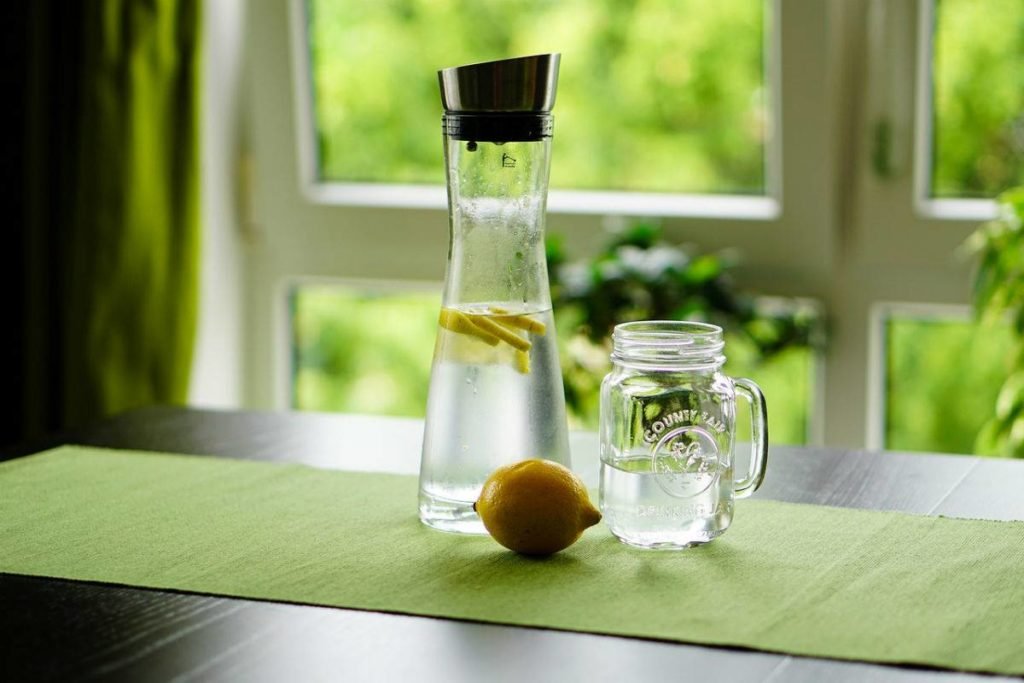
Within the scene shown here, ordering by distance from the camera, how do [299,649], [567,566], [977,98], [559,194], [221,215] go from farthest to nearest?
1. [221,215]
2. [559,194]
3. [977,98]
4. [567,566]
5. [299,649]

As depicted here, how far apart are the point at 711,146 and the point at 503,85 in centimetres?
165

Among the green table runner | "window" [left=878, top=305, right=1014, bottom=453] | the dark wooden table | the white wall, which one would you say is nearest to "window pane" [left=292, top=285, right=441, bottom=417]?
the white wall

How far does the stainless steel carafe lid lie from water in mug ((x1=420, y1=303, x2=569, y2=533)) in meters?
0.15

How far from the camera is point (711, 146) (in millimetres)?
2637

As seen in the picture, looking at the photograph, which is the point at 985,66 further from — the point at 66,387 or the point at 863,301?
the point at 66,387

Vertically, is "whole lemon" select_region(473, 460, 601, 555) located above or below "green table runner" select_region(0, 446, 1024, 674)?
above

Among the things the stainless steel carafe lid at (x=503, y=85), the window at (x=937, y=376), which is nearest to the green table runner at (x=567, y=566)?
the stainless steel carafe lid at (x=503, y=85)

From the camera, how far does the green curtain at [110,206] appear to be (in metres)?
2.52

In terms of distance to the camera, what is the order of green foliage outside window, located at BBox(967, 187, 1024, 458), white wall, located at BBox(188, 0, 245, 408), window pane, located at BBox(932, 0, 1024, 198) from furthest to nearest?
1. white wall, located at BBox(188, 0, 245, 408)
2. window pane, located at BBox(932, 0, 1024, 198)
3. green foliage outside window, located at BBox(967, 187, 1024, 458)

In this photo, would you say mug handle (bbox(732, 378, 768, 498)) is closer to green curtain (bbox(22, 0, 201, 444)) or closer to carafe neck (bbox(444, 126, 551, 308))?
carafe neck (bbox(444, 126, 551, 308))

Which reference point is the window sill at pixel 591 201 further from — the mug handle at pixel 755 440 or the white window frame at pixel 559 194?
the mug handle at pixel 755 440

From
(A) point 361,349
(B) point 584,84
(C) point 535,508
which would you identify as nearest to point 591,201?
(B) point 584,84

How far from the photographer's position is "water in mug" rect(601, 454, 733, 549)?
1.04 meters

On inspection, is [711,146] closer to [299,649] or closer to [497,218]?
[497,218]
